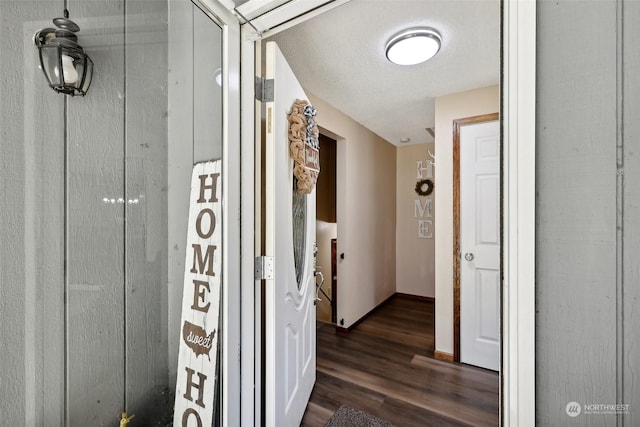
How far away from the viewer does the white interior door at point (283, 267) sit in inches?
49.5

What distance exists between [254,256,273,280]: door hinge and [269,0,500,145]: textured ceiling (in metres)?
1.32

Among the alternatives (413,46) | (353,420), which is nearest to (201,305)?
(353,420)

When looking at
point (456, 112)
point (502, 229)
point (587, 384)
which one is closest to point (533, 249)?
point (502, 229)

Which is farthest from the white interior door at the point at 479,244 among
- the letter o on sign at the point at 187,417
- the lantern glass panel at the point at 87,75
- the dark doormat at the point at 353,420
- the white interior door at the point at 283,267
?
the lantern glass panel at the point at 87,75

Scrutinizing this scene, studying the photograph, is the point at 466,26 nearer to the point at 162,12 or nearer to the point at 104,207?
the point at 162,12

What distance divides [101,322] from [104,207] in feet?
1.13

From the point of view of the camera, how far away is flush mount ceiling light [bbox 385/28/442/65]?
1.58 m

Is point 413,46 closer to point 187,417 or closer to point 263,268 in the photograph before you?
point 263,268

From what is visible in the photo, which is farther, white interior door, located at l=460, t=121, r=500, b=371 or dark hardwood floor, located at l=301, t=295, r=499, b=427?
white interior door, located at l=460, t=121, r=500, b=371

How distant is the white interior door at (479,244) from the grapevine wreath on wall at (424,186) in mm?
1773

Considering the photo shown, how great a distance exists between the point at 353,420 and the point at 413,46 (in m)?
2.39

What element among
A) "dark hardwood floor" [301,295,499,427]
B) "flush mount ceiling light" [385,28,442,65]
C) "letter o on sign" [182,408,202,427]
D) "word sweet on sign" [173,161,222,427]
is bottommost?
"dark hardwood floor" [301,295,499,427]

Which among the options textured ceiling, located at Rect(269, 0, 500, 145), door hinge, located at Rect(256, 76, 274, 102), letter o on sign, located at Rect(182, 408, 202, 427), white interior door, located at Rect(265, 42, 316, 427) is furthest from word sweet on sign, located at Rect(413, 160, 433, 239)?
letter o on sign, located at Rect(182, 408, 202, 427)

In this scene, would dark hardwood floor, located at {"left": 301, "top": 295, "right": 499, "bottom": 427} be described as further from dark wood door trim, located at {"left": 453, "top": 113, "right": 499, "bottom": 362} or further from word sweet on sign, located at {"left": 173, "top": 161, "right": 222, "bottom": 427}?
word sweet on sign, located at {"left": 173, "top": 161, "right": 222, "bottom": 427}
